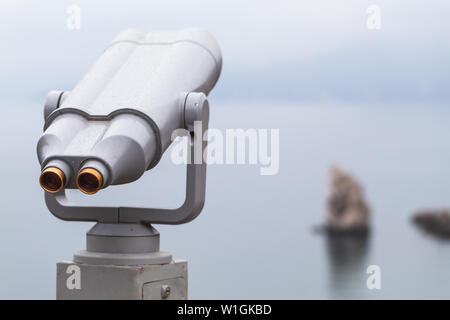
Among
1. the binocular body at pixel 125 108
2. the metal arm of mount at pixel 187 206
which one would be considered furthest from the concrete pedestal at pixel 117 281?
the binocular body at pixel 125 108

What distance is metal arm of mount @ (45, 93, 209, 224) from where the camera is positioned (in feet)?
11.0

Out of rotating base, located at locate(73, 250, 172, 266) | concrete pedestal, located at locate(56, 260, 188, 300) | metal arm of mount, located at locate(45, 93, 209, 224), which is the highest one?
metal arm of mount, located at locate(45, 93, 209, 224)

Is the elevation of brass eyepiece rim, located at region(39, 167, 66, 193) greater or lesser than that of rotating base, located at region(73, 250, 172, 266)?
greater

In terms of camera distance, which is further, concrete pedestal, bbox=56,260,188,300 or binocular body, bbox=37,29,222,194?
concrete pedestal, bbox=56,260,188,300

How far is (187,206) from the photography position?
3363 millimetres

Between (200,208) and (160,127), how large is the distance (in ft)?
1.20

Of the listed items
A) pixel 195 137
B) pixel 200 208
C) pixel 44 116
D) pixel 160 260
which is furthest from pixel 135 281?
pixel 44 116

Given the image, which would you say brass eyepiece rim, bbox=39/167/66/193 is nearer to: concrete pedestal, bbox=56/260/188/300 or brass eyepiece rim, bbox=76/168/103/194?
brass eyepiece rim, bbox=76/168/103/194

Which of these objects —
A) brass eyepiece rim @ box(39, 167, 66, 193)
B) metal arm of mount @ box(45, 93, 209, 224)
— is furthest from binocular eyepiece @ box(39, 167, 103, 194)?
metal arm of mount @ box(45, 93, 209, 224)

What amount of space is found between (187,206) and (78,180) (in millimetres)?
481

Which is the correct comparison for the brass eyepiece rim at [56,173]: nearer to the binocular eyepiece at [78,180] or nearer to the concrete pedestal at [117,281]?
the binocular eyepiece at [78,180]

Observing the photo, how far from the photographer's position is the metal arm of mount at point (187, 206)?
132 inches

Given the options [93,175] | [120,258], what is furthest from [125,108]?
[120,258]

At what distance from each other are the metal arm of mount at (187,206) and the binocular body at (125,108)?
0.18 feet
